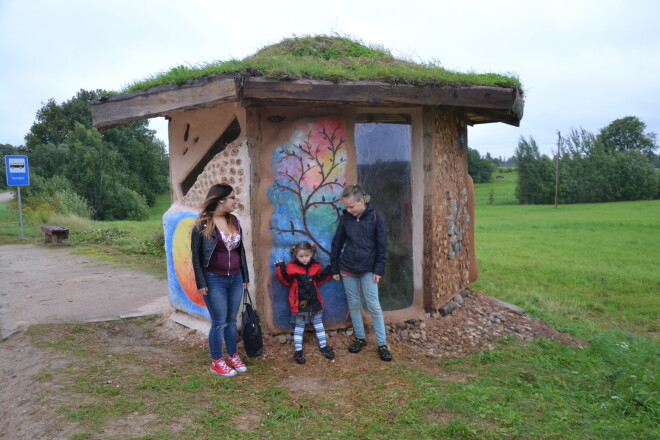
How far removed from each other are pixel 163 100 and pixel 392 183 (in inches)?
110

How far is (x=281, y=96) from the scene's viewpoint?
445 centimetres

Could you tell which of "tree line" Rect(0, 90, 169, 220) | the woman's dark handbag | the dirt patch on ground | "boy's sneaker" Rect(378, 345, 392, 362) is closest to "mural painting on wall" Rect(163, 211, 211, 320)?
the dirt patch on ground

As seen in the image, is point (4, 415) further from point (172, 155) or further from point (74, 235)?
point (74, 235)

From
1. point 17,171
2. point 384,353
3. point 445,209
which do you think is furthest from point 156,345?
point 17,171

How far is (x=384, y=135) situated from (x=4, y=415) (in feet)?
14.9

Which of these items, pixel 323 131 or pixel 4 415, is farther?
pixel 323 131

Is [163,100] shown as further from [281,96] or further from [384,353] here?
[384,353]

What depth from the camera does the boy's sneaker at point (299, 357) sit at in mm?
4711

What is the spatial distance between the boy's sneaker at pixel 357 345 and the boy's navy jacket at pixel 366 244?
84 cm

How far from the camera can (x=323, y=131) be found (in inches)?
205

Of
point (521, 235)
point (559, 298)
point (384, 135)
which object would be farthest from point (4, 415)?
point (521, 235)

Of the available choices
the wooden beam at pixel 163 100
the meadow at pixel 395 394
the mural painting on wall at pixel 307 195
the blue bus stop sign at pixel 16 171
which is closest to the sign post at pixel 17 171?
the blue bus stop sign at pixel 16 171

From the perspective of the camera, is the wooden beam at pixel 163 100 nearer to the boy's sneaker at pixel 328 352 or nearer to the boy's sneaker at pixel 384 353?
the boy's sneaker at pixel 328 352

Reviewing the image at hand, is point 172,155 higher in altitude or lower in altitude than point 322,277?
higher
